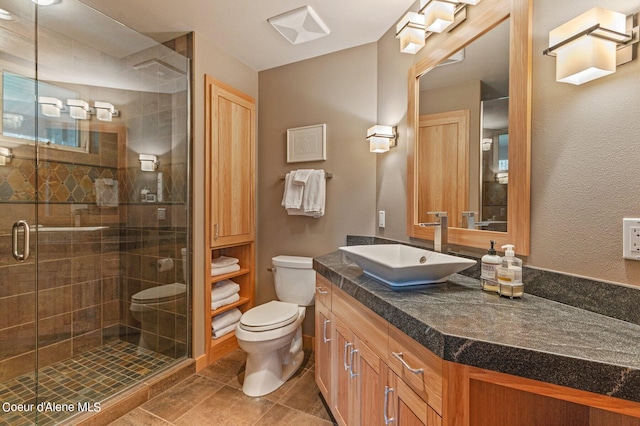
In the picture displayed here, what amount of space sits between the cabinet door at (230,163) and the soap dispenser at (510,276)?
1.93m

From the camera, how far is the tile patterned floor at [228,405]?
66.0 inches

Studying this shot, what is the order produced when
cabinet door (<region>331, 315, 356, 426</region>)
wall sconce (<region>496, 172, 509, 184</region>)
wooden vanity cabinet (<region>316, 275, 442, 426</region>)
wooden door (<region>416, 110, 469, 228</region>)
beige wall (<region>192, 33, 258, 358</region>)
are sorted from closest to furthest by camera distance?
wooden vanity cabinet (<region>316, 275, 442, 426</region>) < wall sconce (<region>496, 172, 509, 184</region>) < cabinet door (<region>331, 315, 356, 426</region>) < wooden door (<region>416, 110, 469, 228</region>) < beige wall (<region>192, 33, 258, 358</region>)

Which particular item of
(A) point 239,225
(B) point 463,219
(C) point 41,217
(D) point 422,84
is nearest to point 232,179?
(A) point 239,225

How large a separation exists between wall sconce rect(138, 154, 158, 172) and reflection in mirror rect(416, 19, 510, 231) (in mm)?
1896

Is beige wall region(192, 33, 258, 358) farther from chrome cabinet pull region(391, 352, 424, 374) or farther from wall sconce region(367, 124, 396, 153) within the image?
chrome cabinet pull region(391, 352, 424, 374)

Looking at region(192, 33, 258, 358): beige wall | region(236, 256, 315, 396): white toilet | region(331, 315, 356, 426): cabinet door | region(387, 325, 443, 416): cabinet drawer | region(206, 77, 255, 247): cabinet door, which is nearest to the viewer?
region(387, 325, 443, 416): cabinet drawer

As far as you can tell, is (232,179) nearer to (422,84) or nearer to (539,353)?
(422,84)

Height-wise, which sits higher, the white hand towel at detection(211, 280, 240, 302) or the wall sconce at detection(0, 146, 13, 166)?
the wall sconce at detection(0, 146, 13, 166)

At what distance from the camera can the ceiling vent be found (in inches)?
75.4

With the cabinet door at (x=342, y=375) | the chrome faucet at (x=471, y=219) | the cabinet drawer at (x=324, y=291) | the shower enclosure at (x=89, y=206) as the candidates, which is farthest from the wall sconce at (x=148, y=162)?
the chrome faucet at (x=471, y=219)

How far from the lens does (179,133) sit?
219cm

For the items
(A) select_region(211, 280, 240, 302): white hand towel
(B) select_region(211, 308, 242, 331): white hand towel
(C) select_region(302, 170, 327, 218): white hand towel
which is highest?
(C) select_region(302, 170, 327, 218): white hand towel

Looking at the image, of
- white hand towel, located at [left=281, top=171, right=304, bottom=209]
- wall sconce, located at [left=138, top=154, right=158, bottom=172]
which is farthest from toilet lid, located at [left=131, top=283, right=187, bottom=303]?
white hand towel, located at [left=281, top=171, right=304, bottom=209]

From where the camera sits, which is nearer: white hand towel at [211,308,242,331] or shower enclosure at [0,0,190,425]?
shower enclosure at [0,0,190,425]
